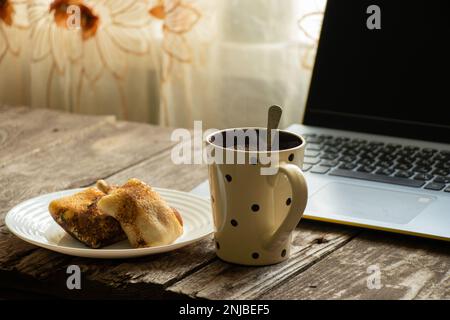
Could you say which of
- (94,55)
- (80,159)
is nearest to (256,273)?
(80,159)

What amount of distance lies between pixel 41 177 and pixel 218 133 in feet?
1.19

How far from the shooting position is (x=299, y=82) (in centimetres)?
137

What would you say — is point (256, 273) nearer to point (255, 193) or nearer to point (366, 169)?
point (255, 193)

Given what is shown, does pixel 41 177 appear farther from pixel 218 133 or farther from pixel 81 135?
pixel 218 133

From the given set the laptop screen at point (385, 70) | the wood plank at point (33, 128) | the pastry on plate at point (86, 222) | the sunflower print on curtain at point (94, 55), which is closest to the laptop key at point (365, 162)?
the laptop screen at point (385, 70)

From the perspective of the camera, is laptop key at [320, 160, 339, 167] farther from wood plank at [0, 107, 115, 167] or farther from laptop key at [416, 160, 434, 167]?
wood plank at [0, 107, 115, 167]

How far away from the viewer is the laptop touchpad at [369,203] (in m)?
0.83

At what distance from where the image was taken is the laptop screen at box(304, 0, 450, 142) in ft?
3.53

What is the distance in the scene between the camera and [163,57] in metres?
1.44

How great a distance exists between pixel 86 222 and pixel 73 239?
0.03 metres

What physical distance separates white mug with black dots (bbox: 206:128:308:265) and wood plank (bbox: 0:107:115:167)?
46 cm

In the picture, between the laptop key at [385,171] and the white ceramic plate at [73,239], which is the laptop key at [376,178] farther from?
the white ceramic plate at [73,239]
